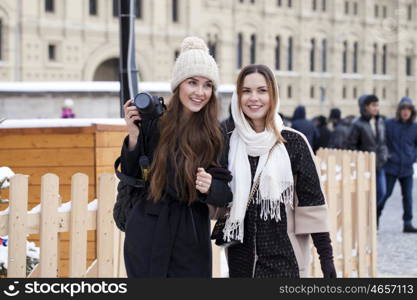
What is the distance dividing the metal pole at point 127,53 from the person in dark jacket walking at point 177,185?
3.96m

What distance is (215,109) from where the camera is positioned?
10.1 feet

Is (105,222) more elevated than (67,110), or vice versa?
(67,110)

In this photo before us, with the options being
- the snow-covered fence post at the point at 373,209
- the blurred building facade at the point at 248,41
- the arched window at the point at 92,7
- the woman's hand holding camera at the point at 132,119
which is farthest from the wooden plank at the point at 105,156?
the arched window at the point at 92,7

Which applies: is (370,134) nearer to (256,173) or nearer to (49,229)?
(49,229)

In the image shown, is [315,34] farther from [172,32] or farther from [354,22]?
[172,32]

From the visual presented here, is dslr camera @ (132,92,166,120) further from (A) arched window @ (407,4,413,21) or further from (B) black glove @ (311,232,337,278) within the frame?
(A) arched window @ (407,4,413,21)

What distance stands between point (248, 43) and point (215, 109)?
120 feet

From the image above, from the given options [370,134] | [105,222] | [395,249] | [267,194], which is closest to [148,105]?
[267,194]

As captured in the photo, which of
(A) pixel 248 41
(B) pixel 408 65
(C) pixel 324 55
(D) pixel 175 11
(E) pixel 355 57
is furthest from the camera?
(B) pixel 408 65

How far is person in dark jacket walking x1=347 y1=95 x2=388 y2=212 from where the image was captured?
9.10 metres

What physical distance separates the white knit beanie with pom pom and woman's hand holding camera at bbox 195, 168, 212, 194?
401mm

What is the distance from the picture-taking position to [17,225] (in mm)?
3617

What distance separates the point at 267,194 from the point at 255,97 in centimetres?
40

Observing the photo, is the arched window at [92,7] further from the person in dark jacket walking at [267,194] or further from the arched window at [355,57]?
the person in dark jacket walking at [267,194]
